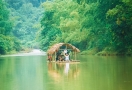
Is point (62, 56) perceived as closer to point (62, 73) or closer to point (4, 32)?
point (62, 73)

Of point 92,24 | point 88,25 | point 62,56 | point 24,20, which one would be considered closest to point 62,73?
point 62,56

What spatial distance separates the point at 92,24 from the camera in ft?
156

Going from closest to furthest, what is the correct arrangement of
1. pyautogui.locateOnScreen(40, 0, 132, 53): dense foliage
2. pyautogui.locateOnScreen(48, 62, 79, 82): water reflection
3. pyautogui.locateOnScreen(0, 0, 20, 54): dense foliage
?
pyautogui.locateOnScreen(48, 62, 79, 82): water reflection < pyautogui.locateOnScreen(40, 0, 132, 53): dense foliage < pyautogui.locateOnScreen(0, 0, 20, 54): dense foliage

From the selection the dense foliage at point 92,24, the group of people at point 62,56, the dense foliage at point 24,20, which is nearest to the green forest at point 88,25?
the dense foliage at point 92,24

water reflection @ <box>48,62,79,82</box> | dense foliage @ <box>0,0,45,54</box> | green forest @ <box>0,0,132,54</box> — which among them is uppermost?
dense foliage @ <box>0,0,45,54</box>

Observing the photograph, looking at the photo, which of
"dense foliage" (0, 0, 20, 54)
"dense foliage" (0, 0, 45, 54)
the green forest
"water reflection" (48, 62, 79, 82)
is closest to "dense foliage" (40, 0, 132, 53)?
the green forest

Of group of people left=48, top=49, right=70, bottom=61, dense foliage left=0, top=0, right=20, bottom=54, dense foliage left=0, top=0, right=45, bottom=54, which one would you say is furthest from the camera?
dense foliage left=0, top=0, right=45, bottom=54

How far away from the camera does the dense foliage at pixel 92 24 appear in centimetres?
3623

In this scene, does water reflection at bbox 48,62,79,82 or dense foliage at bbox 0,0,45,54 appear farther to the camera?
dense foliage at bbox 0,0,45,54

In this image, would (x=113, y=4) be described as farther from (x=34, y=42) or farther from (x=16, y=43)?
(x=34, y=42)

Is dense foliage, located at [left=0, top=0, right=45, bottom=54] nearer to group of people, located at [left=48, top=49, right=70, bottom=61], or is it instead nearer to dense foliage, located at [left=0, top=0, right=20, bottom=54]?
dense foliage, located at [left=0, top=0, right=20, bottom=54]

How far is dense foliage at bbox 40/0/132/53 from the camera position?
36.2 metres

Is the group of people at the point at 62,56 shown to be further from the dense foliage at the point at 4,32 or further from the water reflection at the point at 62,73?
the dense foliage at the point at 4,32

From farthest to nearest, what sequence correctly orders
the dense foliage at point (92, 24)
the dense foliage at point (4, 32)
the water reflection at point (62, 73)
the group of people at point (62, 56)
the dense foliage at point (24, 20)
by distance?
the dense foliage at point (24, 20) → the dense foliage at point (4, 32) → the dense foliage at point (92, 24) → the group of people at point (62, 56) → the water reflection at point (62, 73)
